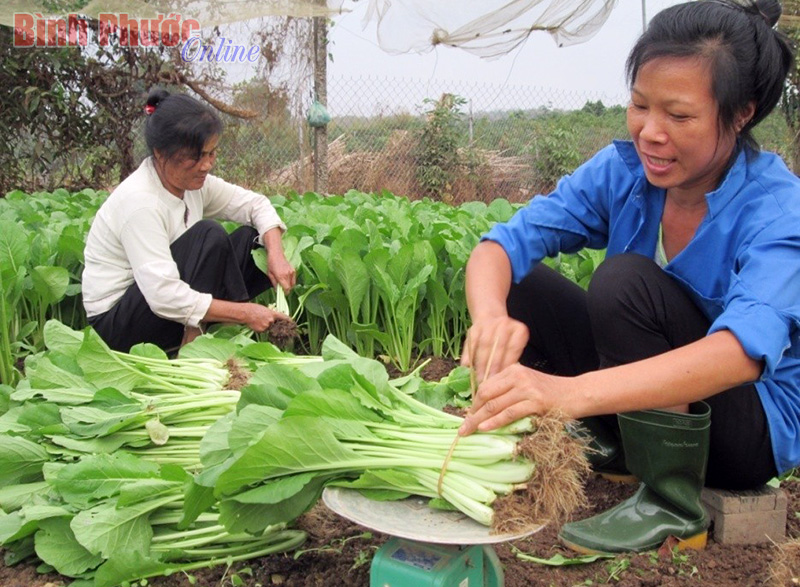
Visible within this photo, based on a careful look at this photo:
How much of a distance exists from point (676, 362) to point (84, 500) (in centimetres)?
135

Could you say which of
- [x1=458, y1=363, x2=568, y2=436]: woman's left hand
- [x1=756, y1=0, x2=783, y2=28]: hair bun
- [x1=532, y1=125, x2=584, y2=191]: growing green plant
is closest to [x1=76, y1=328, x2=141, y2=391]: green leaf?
[x1=458, y1=363, x2=568, y2=436]: woman's left hand

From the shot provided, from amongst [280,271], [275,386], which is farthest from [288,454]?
[280,271]

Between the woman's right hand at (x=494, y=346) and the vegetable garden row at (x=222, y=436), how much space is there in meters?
0.14

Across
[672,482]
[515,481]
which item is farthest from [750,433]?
[515,481]

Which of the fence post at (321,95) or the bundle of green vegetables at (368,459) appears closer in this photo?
the bundle of green vegetables at (368,459)

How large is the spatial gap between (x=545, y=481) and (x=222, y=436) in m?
0.70

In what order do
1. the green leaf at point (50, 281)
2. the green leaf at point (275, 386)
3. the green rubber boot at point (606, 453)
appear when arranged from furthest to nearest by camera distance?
the green leaf at point (50, 281) < the green rubber boot at point (606, 453) < the green leaf at point (275, 386)

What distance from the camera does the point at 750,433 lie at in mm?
1859

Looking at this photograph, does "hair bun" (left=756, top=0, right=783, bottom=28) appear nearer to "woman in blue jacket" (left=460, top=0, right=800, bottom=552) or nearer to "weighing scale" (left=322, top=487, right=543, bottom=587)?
"woman in blue jacket" (left=460, top=0, right=800, bottom=552)

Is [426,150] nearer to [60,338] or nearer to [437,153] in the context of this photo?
[437,153]

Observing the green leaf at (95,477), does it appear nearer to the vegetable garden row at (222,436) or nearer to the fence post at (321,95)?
the vegetable garden row at (222,436)

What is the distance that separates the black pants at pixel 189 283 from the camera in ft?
10.3

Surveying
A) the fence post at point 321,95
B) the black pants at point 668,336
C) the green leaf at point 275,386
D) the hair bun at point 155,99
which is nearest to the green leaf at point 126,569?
the green leaf at point 275,386

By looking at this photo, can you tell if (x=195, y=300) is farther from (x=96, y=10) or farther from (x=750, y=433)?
(x=96, y=10)
